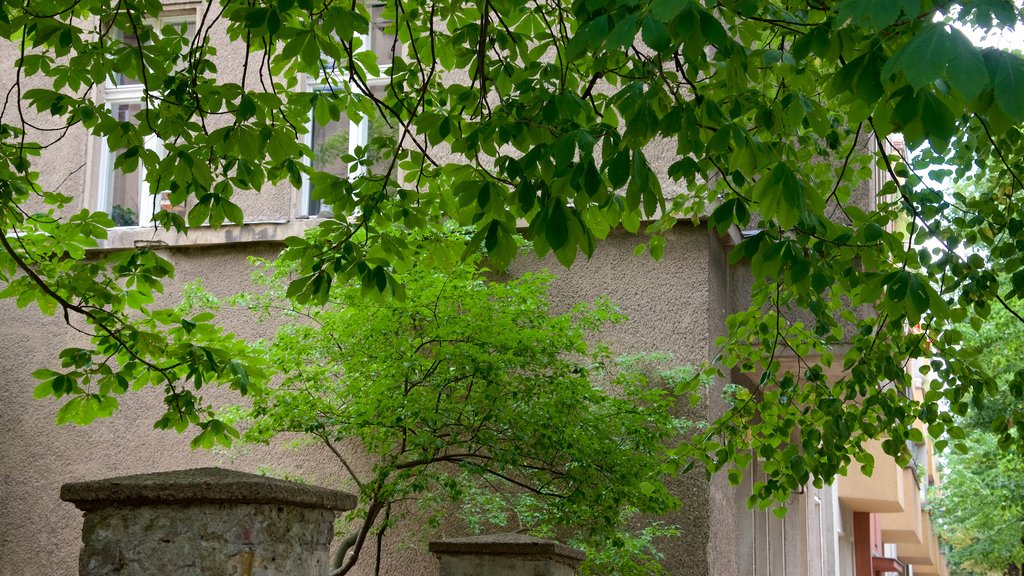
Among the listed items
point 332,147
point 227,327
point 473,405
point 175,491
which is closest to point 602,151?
point 175,491

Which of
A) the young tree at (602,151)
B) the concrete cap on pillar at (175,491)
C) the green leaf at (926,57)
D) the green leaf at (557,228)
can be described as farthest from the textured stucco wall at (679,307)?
the green leaf at (926,57)

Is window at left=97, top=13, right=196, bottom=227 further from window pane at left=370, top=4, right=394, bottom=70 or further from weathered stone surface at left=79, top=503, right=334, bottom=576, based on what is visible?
weathered stone surface at left=79, top=503, right=334, bottom=576

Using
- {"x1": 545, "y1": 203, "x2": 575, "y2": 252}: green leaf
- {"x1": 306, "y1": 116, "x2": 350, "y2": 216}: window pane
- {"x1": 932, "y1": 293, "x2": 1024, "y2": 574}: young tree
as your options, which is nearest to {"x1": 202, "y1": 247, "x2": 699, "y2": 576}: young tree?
{"x1": 306, "y1": 116, "x2": 350, "y2": 216}: window pane

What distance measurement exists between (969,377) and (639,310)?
3662mm

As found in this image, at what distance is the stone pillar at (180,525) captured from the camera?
3.86m

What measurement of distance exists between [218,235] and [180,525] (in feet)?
23.2

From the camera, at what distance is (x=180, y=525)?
3.88 m

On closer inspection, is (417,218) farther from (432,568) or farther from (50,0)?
(432,568)

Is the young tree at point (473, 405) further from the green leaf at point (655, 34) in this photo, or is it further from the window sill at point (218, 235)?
the green leaf at point (655, 34)

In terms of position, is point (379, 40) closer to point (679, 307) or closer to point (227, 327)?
point (227, 327)

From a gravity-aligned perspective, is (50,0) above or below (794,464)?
above

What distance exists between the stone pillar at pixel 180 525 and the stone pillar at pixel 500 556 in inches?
82.7

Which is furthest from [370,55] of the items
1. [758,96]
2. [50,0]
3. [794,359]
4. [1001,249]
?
[794,359]

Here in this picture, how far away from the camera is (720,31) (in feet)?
11.0
